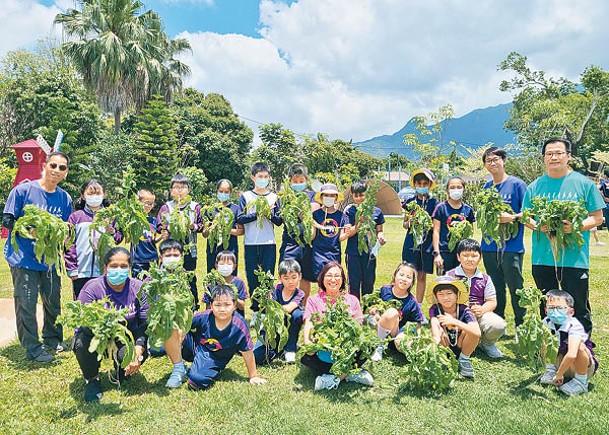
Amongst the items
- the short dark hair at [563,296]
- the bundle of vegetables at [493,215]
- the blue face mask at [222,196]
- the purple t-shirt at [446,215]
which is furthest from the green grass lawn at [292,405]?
the blue face mask at [222,196]

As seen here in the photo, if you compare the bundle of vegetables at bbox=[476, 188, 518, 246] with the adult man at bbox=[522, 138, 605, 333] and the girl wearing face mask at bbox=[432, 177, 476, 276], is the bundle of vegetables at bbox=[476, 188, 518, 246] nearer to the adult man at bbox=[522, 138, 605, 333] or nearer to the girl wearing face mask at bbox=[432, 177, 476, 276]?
the adult man at bbox=[522, 138, 605, 333]

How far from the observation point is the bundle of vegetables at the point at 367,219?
523cm

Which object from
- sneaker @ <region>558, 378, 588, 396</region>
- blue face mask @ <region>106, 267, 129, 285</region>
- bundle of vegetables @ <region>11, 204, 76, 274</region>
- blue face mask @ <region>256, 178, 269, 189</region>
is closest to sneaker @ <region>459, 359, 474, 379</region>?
sneaker @ <region>558, 378, 588, 396</region>

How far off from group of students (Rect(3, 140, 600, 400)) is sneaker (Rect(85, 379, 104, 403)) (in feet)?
0.03

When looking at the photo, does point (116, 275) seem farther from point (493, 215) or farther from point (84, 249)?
point (493, 215)

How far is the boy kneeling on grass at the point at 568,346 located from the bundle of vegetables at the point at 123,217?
3983 millimetres

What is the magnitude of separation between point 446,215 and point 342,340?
101 inches

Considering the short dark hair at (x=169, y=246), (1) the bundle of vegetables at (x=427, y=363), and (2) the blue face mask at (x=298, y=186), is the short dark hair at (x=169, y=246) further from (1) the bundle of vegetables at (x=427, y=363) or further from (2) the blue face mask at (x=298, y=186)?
(1) the bundle of vegetables at (x=427, y=363)

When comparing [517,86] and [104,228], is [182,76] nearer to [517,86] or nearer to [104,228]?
[517,86]

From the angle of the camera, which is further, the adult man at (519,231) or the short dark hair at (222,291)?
the adult man at (519,231)

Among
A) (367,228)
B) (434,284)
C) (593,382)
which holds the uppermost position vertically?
(367,228)

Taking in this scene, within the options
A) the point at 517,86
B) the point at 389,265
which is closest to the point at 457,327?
the point at 389,265

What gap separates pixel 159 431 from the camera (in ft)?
11.1

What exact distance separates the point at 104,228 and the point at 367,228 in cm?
297
